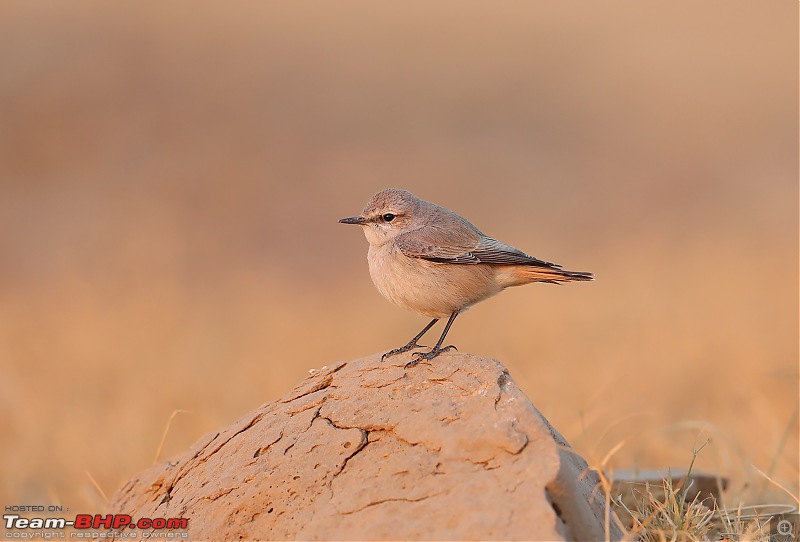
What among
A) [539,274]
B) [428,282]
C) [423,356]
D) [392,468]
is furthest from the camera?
[539,274]

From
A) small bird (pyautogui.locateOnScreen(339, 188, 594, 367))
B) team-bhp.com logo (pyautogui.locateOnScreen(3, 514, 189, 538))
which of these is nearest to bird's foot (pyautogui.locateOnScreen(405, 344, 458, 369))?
small bird (pyautogui.locateOnScreen(339, 188, 594, 367))

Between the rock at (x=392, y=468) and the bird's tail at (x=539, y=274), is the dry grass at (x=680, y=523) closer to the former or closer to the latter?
the rock at (x=392, y=468)

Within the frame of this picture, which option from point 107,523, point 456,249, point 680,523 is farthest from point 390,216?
point 680,523

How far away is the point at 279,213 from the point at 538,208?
5.42 m

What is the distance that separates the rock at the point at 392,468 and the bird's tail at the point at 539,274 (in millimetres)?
949

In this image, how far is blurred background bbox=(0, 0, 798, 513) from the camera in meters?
8.83

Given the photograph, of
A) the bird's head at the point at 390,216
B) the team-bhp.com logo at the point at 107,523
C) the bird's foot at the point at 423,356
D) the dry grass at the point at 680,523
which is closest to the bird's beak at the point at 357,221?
the bird's head at the point at 390,216

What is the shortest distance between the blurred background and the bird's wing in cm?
109

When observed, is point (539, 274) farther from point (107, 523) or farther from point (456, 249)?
point (107, 523)

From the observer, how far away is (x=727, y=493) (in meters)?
5.94

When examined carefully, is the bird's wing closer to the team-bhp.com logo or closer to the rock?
the rock

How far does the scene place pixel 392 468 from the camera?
3.88 meters

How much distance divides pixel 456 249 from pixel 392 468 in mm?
1747

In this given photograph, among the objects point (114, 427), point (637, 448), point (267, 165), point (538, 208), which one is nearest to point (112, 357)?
point (114, 427)
